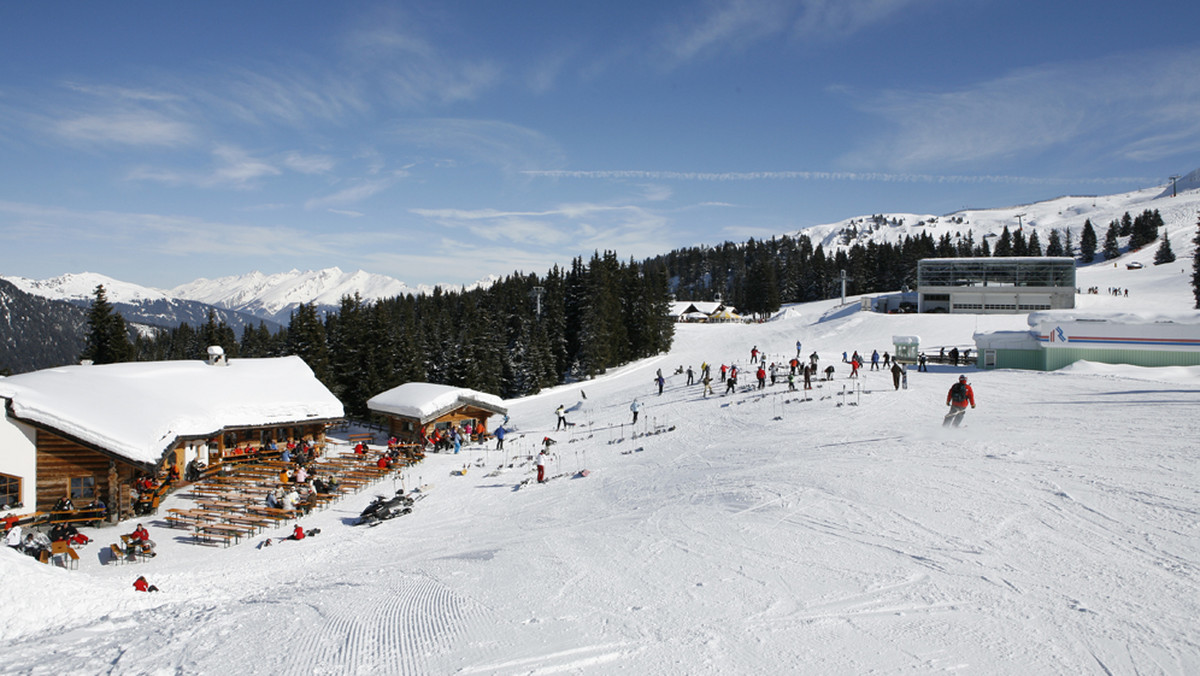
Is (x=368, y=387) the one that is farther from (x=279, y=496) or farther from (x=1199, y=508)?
(x=1199, y=508)

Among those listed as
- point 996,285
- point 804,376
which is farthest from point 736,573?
point 996,285

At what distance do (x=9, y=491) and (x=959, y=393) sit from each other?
1064 inches

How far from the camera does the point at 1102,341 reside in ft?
98.9

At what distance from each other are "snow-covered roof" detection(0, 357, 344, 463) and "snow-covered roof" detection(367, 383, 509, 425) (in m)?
2.76

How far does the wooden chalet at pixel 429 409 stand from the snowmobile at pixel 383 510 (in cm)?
1095

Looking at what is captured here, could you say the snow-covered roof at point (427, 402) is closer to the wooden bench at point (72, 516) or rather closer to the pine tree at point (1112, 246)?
the wooden bench at point (72, 516)

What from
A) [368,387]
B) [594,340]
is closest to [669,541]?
[368,387]

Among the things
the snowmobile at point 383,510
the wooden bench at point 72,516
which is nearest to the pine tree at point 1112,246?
the snowmobile at point 383,510

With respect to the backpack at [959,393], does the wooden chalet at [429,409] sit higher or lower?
lower

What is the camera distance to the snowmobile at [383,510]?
17422 mm

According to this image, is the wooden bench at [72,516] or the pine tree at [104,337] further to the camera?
the pine tree at [104,337]

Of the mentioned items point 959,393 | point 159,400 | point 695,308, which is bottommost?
point 159,400

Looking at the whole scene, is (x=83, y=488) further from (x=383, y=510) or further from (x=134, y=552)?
(x=383, y=510)

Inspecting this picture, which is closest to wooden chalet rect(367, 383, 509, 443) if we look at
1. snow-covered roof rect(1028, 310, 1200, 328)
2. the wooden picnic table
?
the wooden picnic table
